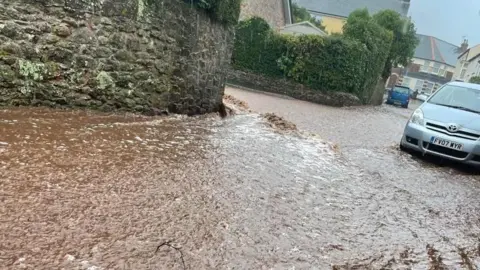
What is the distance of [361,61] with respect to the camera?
2100 cm

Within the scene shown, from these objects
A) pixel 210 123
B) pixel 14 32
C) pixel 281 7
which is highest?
pixel 281 7

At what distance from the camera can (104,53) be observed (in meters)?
6.10

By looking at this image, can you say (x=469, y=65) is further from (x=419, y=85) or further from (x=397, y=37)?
(x=397, y=37)

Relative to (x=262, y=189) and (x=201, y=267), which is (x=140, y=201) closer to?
(x=201, y=267)

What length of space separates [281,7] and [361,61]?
43.2ft

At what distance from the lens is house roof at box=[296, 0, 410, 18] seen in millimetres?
47125

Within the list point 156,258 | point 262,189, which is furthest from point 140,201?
point 262,189

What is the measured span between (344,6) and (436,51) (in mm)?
26949

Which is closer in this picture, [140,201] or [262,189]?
[140,201]

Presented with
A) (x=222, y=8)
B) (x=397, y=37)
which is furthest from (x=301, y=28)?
(x=222, y=8)

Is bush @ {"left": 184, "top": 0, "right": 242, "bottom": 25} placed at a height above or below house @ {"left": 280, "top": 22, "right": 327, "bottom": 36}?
below

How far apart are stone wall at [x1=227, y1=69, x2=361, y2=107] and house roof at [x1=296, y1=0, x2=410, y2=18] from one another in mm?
28608

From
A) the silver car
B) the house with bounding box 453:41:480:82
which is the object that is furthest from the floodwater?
the house with bounding box 453:41:480:82

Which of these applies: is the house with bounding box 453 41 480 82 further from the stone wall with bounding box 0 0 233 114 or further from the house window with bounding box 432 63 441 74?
the stone wall with bounding box 0 0 233 114
